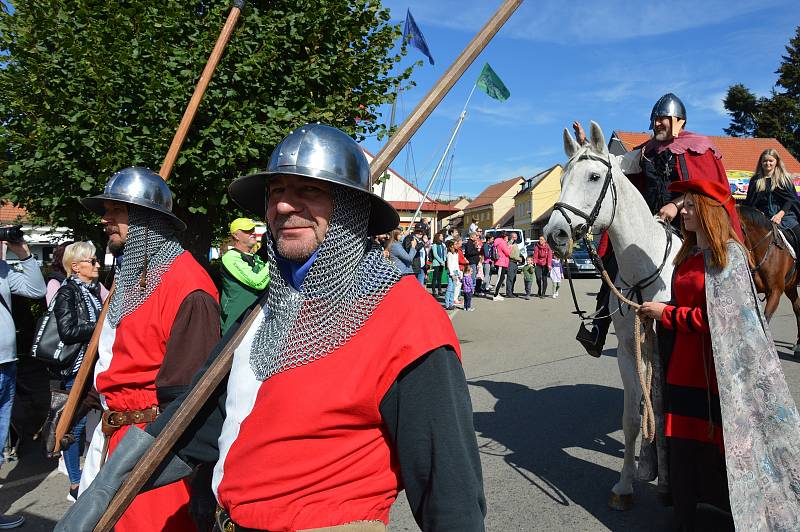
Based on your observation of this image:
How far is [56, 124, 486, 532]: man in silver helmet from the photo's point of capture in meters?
1.48

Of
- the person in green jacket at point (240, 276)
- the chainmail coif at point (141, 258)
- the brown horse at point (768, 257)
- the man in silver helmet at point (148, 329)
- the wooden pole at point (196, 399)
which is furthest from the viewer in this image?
the brown horse at point (768, 257)

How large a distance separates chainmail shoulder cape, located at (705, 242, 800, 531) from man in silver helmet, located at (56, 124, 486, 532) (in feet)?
7.27

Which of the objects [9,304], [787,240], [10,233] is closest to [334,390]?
[9,304]

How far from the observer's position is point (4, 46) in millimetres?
6633

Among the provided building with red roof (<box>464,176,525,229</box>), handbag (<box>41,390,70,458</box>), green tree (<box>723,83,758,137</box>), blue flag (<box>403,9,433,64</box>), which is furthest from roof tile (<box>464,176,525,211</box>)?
handbag (<box>41,390,70,458</box>)

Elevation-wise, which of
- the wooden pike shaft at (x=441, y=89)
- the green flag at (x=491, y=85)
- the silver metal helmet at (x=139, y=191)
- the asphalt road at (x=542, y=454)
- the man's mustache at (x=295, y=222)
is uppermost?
the green flag at (x=491, y=85)

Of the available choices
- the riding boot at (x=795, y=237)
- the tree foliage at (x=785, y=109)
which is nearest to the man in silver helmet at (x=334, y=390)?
the riding boot at (x=795, y=237)

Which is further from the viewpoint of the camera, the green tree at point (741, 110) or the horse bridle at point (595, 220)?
the green tree at point (741, 110)

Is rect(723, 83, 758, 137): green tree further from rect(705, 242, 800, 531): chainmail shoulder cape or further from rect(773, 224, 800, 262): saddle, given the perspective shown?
rect(705, 242, 800, 531): chainmail shoulder cape

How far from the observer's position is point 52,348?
4758 millimetres

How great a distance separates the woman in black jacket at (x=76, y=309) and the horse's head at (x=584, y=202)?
3679mm

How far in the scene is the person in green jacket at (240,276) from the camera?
6.20 meters

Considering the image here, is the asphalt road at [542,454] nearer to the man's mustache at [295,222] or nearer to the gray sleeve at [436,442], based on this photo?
the gray sleeve at [436,442]

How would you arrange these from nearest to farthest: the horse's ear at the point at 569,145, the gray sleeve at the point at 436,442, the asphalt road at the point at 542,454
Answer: the gray sleeve at the point at 436,442 → the asphalt road at the point at 542,454 → the horse's ear at the point at 569,145
